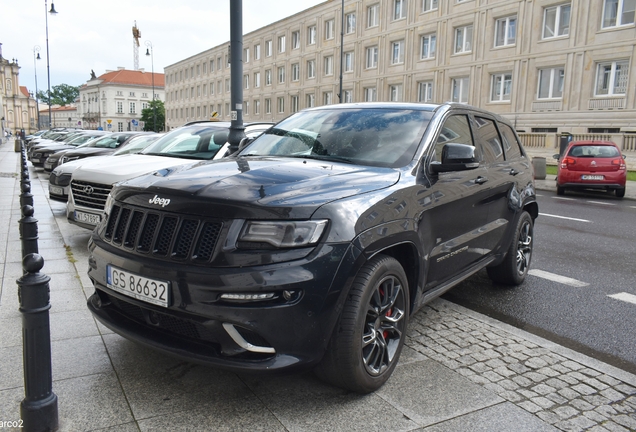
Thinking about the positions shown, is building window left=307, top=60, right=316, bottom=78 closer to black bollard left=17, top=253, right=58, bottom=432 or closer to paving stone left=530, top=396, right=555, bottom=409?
paving stone left=530, top=396, right=555, bottom=409

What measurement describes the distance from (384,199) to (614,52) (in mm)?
29992

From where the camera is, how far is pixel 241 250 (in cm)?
269

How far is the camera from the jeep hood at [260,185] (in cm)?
279

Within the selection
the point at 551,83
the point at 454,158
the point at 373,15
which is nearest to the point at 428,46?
the point at 373,15

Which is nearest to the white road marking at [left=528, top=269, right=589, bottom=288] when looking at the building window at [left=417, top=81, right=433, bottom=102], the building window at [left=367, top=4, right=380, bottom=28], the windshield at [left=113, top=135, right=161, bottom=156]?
the windshield at [left=113, top=135, right=161, bottom=156]

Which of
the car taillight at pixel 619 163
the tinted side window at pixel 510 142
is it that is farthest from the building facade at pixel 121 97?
the tinted side window at pixel 510 142

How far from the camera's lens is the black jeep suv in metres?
2.67

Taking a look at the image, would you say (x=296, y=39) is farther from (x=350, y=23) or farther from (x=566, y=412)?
(x=566, y=412)

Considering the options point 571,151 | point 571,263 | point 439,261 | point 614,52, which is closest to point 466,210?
point 439,261

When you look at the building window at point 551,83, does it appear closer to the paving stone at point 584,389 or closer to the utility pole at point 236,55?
the utility pole at point 236,55

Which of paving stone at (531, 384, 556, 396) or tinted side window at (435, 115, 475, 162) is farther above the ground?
tinted side window at (435, 115, 475, 162)

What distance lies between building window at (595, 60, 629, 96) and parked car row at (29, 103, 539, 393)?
93.1ft

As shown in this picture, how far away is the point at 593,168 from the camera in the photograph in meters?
15.9

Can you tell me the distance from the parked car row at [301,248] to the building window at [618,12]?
2902 cm
